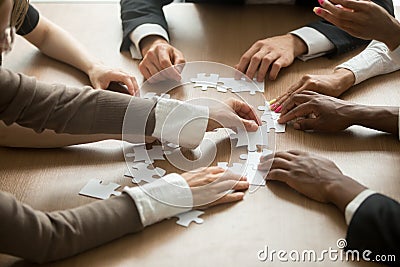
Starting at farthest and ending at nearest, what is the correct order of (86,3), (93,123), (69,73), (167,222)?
1. (86,3)
2. (69,73)
3. (93,123)
4. (167,222)

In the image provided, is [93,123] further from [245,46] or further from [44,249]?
[245,46]

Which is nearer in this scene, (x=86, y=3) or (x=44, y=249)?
(x=44, y=249)

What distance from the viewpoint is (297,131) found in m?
1.47

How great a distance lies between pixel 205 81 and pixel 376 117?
1.28 ft

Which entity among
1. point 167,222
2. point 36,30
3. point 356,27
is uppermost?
point 356,27

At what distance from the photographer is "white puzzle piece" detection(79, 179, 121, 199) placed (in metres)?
1.30

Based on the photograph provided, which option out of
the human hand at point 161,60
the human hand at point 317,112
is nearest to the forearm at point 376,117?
the human hand at point 317,112

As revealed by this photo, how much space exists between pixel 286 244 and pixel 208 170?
9.1 inches

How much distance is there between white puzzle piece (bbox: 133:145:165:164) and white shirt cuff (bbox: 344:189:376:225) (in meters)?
0.39

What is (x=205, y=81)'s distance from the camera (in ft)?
5.16

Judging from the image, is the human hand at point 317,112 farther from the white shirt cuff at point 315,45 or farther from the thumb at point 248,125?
the white shirt cuff at point 315,45

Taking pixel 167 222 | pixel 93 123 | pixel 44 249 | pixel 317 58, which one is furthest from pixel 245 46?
pixel 44 249

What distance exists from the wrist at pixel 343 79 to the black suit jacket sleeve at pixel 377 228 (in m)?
0.44

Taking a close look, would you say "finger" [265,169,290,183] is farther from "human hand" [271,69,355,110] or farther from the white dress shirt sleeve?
the white dress shirt sleeve
